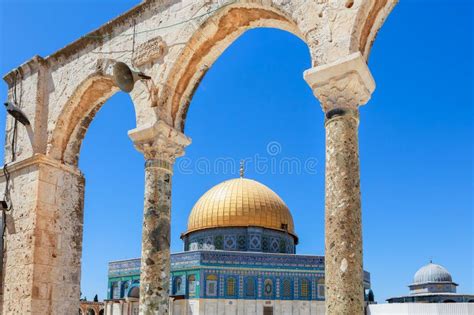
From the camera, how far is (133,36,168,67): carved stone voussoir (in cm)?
659

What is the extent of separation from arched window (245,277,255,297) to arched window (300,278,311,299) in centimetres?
236

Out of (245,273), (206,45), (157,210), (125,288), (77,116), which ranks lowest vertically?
(125,288)

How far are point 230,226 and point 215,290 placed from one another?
3427 mm

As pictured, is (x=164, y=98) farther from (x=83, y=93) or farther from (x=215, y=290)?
(x=215, y=290)

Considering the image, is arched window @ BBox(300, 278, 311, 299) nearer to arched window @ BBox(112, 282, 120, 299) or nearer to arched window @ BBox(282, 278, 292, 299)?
arched window @ BBox(282, 278, 292, 299)

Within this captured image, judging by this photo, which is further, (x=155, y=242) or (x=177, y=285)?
(x=177, y=285)

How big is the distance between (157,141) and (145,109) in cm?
43

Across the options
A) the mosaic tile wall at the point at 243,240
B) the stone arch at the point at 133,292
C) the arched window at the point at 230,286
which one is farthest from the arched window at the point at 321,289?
the stone arch at the point at 133,292

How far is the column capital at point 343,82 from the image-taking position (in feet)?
15.6

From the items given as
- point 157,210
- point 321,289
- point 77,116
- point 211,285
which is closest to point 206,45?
point 157,210

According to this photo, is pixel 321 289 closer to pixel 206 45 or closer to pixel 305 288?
pixel 305 288

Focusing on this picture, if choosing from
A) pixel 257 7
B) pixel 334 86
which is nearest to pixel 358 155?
pixel 334 86

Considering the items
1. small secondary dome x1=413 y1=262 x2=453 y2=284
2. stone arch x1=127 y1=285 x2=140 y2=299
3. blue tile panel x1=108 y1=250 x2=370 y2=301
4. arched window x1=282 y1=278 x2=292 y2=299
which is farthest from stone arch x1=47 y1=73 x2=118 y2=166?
small secondary dome x1=413 y1=262 x2=453 y2=284

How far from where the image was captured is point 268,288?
26125mm
